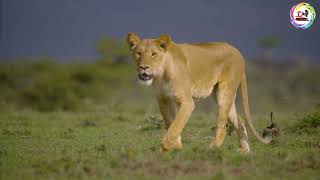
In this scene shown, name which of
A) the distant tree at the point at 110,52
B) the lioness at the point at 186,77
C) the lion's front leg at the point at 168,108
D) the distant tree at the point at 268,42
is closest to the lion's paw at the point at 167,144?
the lioness at the point at 186,77

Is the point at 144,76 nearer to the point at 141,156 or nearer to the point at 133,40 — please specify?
the point at 133,40

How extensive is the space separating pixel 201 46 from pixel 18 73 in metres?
27.6

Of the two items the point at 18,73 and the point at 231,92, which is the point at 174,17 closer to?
the point at 18,73

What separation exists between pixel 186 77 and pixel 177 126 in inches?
22.0

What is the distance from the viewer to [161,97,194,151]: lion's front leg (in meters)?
8.33

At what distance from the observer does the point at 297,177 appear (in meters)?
7.46

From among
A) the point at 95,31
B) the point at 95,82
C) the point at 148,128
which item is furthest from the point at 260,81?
the point at 95,31

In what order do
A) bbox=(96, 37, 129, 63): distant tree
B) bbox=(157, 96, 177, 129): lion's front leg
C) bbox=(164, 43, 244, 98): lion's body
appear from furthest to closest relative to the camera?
1. bbox=(96, 37, 129, 63): distant tree
2. bbox=(164, 43, 244, 98): lion's body
3. bbox=(157, 96, 177, 129): lion's front leg

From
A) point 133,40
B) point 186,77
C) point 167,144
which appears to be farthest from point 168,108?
point 133,40

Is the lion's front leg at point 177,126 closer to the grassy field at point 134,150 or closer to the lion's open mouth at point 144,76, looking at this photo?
the grassy field at point 134,150

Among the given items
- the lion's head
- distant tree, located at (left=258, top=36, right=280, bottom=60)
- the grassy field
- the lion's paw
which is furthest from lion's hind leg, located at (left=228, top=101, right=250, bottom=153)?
distant tree, located at (left=258, top=36, right=280, bottom=60)

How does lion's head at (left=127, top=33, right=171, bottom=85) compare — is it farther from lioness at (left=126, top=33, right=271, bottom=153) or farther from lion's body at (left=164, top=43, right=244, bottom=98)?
lion's body at (left=164, top=43, right=244, bottom=98)

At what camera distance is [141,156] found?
25.7 feet

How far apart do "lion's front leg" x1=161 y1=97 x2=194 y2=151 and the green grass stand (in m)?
0.13
